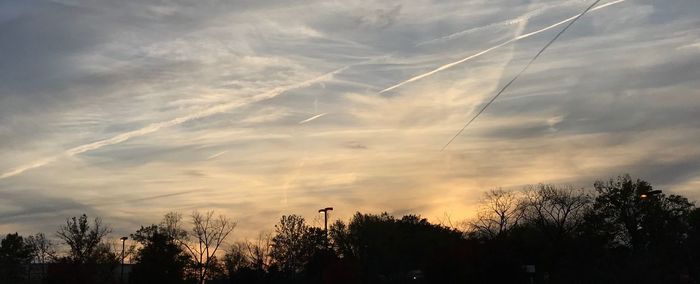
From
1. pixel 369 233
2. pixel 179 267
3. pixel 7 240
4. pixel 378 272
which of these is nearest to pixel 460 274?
pixel 378 272

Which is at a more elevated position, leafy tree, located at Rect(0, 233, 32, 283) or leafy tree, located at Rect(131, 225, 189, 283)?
leafy tree, located at Rect(0, 233, 32, 283)

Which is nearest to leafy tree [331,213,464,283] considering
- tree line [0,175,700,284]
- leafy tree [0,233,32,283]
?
tree line [0,175,700,284]

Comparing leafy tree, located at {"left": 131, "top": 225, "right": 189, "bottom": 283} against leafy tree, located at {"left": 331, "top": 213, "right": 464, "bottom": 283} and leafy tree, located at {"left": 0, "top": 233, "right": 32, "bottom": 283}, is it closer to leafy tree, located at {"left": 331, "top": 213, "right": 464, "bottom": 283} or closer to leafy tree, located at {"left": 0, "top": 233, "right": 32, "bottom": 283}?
leafy tree, located at {"left": 331, "top": 213, "right": 464, "bottom": 283}

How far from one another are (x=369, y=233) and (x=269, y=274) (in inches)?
642

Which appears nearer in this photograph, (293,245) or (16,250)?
(293,245)

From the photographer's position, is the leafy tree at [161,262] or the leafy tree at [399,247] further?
the leafy tree at [161,262]

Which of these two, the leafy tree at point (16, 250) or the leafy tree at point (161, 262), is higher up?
the leafy tree at point (16, 250)

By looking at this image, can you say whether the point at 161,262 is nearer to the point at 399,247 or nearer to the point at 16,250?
the point at 399,247

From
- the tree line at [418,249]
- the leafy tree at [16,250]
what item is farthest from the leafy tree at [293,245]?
the leafy tree at [16,250]

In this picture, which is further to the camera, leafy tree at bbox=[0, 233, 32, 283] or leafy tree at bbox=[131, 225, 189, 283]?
leafy tree at bbox=[0, 233, 32, 283]

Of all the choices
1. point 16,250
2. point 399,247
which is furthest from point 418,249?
point 16,250

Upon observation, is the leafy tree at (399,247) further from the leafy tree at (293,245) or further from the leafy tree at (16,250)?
the leafy tree at (16,250)

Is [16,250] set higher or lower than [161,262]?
higher

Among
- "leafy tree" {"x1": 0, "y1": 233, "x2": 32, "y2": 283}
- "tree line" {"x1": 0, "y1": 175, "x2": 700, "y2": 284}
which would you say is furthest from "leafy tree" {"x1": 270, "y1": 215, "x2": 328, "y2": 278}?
"leafy tree" {"x1": 0, "y1": 233, "x2": 32, "y2": 283}
